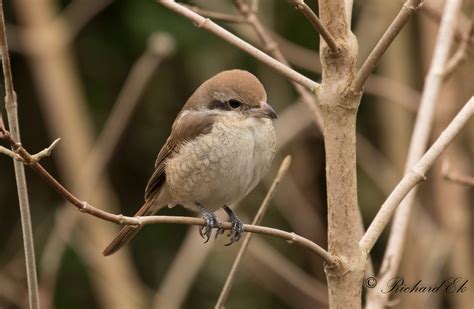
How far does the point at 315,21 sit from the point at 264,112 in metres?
1.05

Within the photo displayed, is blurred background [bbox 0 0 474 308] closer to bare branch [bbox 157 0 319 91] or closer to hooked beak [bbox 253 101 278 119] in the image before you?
hooked beak [bbox 253 101 278 119]

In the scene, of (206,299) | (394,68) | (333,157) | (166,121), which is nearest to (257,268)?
(206,299)

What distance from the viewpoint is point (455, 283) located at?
3637mm

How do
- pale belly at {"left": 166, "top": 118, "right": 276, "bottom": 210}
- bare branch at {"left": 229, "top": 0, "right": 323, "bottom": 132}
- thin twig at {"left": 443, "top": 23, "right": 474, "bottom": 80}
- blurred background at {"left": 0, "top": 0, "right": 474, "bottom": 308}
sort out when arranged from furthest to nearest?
blurred background at {"left": 0, "top": 0, "right": 474, "bottom": 308}
pale belly at {"left": 166, "top": 118, "right": 276, "bottom": 210}
thin twig at {"left": 443, "top": 23, "right": 474, "bottom": 80}
bare branch at {"left": 229, "top": 0, "right": 323, "bottom": 132}

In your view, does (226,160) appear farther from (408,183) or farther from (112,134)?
(112,134)

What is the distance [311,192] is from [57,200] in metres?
1.49

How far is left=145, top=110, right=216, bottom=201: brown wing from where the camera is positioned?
2777 mm

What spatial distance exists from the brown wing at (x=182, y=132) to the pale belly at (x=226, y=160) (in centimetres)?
3

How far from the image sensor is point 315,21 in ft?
5.59

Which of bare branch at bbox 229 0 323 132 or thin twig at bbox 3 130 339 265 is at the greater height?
bare branch at bbox 229 0 323 132

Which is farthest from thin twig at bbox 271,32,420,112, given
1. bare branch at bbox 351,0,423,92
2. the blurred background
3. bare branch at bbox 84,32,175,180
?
bare branch at bbox 351,0,423,92

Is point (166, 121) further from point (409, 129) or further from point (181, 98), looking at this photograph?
point (409, 129)

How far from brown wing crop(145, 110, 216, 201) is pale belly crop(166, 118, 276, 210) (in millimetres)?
34

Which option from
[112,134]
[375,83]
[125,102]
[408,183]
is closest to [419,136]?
[408,183]
